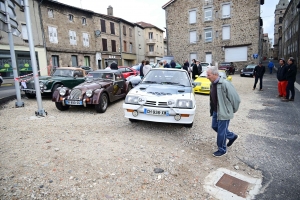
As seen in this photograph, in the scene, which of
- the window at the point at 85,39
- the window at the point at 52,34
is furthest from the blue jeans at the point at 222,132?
the window at the point at 85,39

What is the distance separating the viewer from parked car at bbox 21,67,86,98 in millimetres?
9008

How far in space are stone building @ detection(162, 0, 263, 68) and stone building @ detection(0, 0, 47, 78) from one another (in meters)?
18.7

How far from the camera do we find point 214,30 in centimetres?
2961

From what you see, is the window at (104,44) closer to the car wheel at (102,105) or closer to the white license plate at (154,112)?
the car wheel at (102,105)

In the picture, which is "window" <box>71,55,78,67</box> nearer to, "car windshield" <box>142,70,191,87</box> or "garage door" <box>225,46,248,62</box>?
"garage door" <box>225,46,248,62</box>

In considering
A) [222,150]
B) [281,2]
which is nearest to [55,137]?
[222,150]

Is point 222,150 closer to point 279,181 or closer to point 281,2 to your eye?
point 279,181

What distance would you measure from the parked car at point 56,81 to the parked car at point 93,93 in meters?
2.07

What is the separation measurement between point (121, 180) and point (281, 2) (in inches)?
3713

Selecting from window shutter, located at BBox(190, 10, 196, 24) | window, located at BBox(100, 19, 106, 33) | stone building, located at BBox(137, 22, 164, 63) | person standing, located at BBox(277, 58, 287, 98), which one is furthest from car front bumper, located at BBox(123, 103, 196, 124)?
stone building, located at BBox(137, 22, 164, 63)

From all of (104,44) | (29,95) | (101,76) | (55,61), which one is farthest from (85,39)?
(101,76)

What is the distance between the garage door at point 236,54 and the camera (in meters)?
28.3

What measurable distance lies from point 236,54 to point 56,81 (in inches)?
1049

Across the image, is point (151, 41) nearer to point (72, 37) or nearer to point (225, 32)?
point (225, 32)
